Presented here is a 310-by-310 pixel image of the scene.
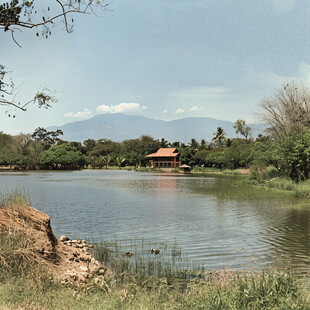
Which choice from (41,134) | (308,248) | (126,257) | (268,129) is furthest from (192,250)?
(41,134)

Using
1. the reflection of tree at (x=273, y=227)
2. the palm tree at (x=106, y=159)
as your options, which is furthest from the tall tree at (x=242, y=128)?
the reflection of tree at (x=273, y=227)

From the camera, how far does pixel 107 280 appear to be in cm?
762

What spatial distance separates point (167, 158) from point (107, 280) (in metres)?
83.2

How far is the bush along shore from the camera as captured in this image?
573cm

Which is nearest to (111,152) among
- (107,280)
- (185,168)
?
(185,168)

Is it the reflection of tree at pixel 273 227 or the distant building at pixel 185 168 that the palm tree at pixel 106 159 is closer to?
the distant building at pixel 185 168

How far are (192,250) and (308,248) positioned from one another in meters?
3.87

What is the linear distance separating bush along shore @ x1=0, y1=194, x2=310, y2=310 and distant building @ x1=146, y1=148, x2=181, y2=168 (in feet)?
249

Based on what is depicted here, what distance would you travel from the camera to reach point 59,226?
15945 mm

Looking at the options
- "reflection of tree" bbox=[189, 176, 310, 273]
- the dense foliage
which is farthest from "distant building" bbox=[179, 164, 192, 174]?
"reflection of tree" bbox=[189, 176, 310, 273]

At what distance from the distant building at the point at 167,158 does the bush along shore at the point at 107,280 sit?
75750 millimetres

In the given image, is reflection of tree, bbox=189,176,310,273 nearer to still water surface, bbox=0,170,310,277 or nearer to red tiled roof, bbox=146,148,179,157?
still water surface, bbox=0,170,310,277

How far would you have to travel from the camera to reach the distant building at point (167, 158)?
3435 inches

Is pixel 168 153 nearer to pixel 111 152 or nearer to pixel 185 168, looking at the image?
pixel 185 168
